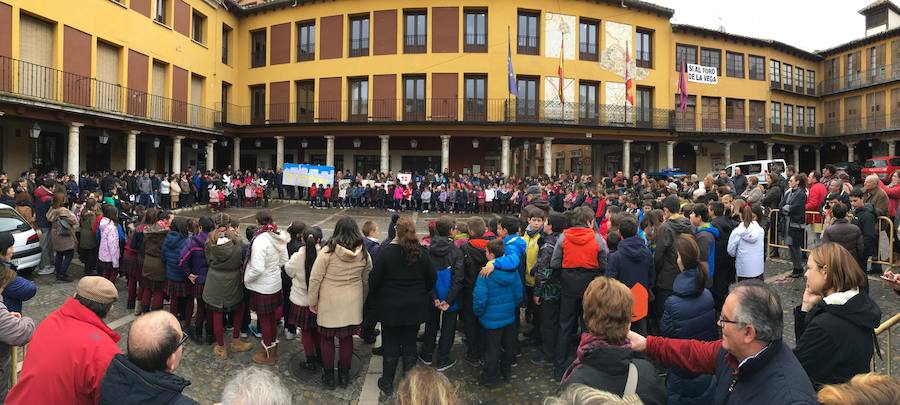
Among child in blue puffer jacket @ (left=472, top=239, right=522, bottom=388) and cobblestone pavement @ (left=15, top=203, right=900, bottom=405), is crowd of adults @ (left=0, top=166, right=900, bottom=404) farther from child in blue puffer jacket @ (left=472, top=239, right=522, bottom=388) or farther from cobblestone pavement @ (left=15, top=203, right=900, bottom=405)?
cobblestone pavement @ (left=15, top=203, right=900, bottom=405)

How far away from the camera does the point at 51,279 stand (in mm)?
8969

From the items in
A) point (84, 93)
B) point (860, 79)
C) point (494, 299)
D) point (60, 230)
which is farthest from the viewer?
point (860, 79)

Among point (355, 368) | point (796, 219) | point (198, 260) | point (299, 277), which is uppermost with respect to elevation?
point (796, 219)

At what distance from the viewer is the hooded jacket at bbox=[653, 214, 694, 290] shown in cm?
549

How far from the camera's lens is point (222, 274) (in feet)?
18.7

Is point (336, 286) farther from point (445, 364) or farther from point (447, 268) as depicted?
point (445, 364)

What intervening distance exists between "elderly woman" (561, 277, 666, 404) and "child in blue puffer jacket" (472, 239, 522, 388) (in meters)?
2.28

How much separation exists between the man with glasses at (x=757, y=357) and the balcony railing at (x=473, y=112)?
22.9 m

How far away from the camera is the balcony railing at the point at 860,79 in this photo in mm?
33594

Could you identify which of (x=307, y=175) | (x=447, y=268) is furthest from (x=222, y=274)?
(x=307, y=175)

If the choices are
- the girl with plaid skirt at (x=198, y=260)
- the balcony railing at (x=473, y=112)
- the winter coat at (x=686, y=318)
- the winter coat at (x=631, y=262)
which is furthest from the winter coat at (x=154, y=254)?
the balcony railing at (x=473, y=112)

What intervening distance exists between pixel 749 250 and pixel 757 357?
4887mm

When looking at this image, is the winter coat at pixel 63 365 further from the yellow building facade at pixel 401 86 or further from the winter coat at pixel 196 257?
the yellow building facade at pixel 401 86

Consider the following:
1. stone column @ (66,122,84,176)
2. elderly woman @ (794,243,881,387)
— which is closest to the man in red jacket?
elderly woman @ (794,243,881,387)
